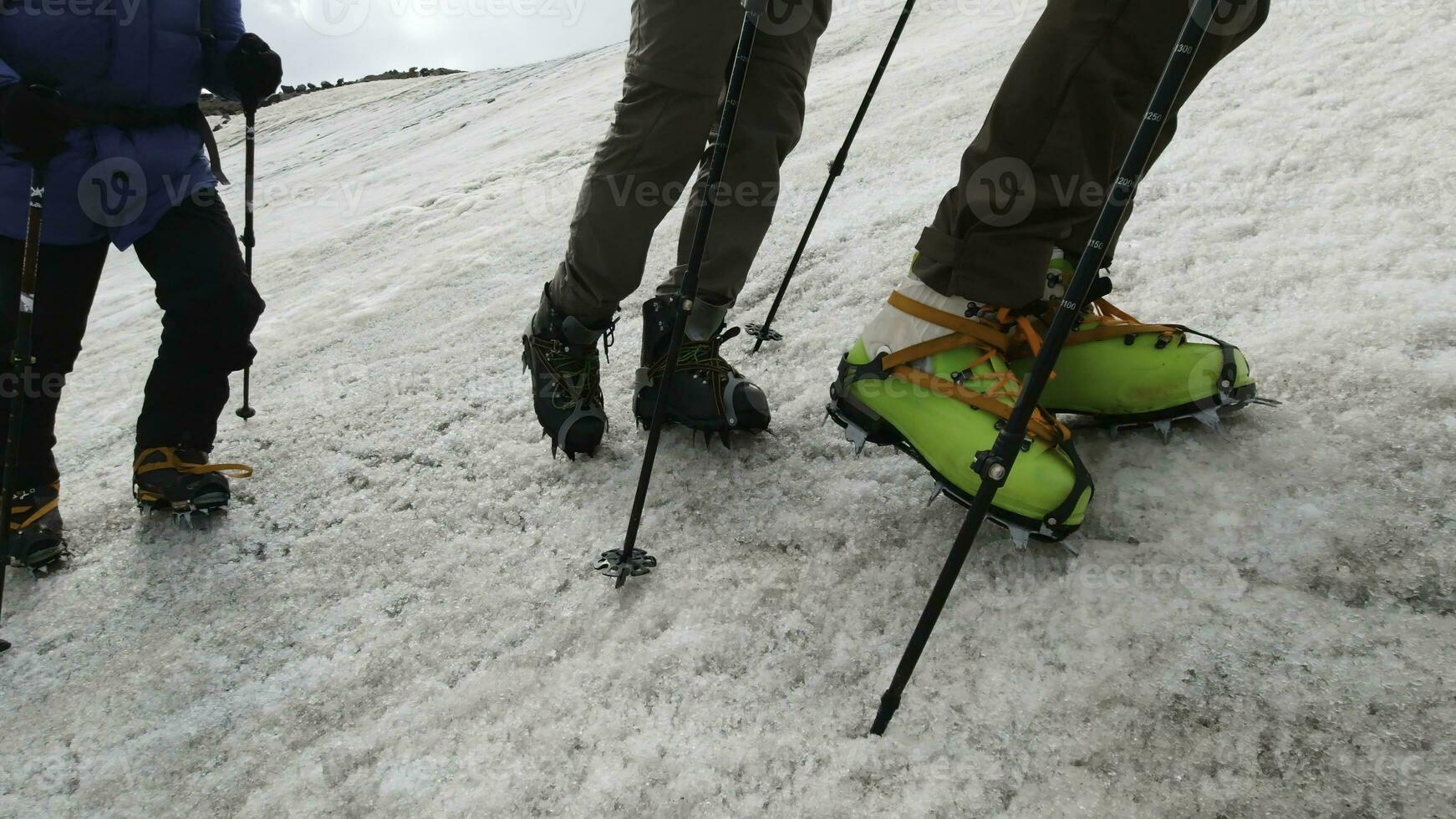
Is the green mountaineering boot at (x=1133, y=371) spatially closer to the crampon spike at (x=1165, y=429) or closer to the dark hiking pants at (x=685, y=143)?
the crampon spike at (x=1165, y=429)

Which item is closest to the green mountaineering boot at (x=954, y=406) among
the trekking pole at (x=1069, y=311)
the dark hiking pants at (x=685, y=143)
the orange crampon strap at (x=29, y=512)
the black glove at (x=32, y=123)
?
the trekking pole at (x=1069, y=311)

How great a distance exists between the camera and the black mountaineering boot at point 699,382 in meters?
2.38

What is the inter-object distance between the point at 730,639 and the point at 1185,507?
107cm

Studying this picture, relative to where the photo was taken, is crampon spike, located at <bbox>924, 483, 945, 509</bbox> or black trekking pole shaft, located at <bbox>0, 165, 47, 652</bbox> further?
black trekking pole shaft, located at <bbox>0, 165, 47, 652</bbox>

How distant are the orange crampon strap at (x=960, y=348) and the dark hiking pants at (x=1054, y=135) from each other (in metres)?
0.07

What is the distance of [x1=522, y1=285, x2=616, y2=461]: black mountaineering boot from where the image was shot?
246cm

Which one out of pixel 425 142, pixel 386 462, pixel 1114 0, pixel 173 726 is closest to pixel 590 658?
pixel 173 726

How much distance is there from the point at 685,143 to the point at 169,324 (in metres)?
1.82

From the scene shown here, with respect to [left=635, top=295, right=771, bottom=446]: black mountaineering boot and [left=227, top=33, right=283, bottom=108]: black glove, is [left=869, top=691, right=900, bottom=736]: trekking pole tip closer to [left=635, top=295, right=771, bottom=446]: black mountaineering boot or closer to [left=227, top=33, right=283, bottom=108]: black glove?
[left=635, top=295, right=771, bottom=446]: black mountaineering boot

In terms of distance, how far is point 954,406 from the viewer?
6.08 feet

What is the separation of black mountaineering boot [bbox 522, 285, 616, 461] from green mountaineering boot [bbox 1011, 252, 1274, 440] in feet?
4.06
